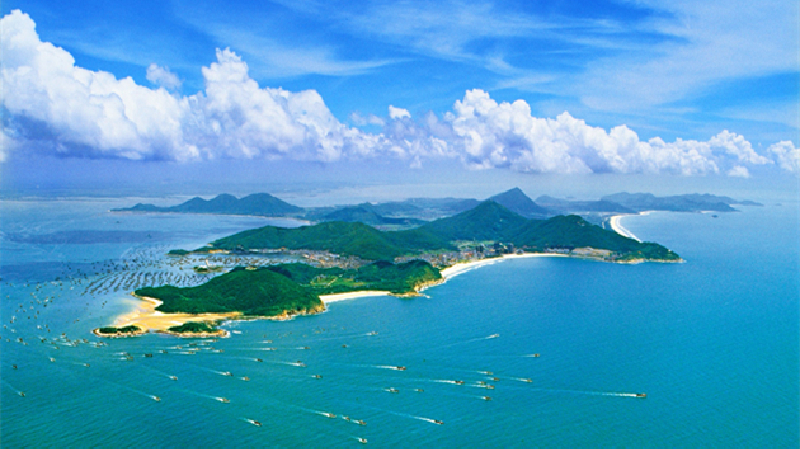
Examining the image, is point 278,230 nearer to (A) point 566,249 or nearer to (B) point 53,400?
(A) point 566,249

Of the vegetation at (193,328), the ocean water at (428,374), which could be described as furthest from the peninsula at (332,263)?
the ocean water at (428,374)

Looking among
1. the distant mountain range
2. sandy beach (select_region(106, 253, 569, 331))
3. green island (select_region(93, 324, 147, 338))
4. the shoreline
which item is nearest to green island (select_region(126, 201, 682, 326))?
the distant mountain range

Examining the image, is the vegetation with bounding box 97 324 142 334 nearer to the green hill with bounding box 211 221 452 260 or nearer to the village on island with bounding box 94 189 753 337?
the village on island with bounding box 94 189 753 337

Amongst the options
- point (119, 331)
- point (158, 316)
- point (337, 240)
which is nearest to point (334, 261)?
point (337, 240)

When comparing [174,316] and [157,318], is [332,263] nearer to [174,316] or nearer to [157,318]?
[174,316]

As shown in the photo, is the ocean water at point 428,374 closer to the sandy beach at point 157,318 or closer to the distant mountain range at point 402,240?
the sandy beach at point 157,318

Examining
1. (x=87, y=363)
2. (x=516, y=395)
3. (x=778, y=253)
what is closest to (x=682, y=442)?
(x=516, y=395)

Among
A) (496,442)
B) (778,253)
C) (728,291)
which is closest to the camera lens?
(496,442)
